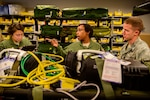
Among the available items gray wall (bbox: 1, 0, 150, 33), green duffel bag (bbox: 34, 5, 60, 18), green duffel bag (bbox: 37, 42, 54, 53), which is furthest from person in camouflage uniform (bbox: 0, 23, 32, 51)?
gray wall (bbox: 1, 0, 150, 33)

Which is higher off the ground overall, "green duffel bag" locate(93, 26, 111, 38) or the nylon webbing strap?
"green duffel bag" locate(93, 26, 111, 38)

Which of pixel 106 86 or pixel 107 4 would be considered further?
pixel 107 4

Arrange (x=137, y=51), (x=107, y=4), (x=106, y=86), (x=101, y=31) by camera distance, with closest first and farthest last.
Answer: (x=106, y=86) → (x=137, y=51) → (x=101, y=31) → (x=107, y=4)

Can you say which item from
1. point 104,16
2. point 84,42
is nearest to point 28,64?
point 84,42

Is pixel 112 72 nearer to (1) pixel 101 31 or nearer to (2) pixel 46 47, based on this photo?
(1) pixel 101 31

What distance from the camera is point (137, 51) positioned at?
2049mm

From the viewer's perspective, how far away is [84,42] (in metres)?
3.67

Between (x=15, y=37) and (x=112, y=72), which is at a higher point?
(x=15, y=37)

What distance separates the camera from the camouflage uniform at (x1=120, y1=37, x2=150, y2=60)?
197cm

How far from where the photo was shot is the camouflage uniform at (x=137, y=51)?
1.97 meters

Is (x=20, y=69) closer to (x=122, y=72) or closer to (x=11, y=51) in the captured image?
(x=11, y=51)

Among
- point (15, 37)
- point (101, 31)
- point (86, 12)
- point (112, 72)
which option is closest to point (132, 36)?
point (112, 72)

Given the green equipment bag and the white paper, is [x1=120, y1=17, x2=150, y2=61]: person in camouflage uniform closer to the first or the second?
the white paper

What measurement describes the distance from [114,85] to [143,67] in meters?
0.20
